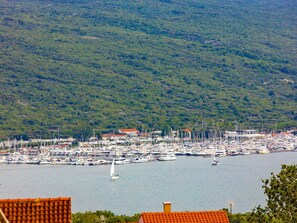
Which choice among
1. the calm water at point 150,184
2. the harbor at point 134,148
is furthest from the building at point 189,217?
the harbor at point 134,148

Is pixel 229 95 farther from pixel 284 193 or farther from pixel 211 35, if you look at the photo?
pixel 284 193

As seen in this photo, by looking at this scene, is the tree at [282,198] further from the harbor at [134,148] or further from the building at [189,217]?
the harbor at [134,148]

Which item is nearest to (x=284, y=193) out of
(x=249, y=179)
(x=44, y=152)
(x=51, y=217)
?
(x=51, y=217)

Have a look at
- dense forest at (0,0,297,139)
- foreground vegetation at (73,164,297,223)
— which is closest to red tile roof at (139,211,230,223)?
foreground vegetation at (73,164,297,223)

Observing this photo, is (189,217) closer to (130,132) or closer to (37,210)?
(37,210)

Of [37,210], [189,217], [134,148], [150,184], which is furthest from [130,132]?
[37,210]

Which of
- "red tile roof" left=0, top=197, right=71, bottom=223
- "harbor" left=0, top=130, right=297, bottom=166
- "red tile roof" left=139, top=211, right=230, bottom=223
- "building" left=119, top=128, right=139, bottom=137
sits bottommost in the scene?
"harbor" left=0, top=130, right=297, bottom=166

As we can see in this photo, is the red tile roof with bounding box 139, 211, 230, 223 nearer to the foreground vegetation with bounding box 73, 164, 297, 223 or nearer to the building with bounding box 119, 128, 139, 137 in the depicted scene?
the foreground vegetation with bounding box 73, 164, 297, 223
